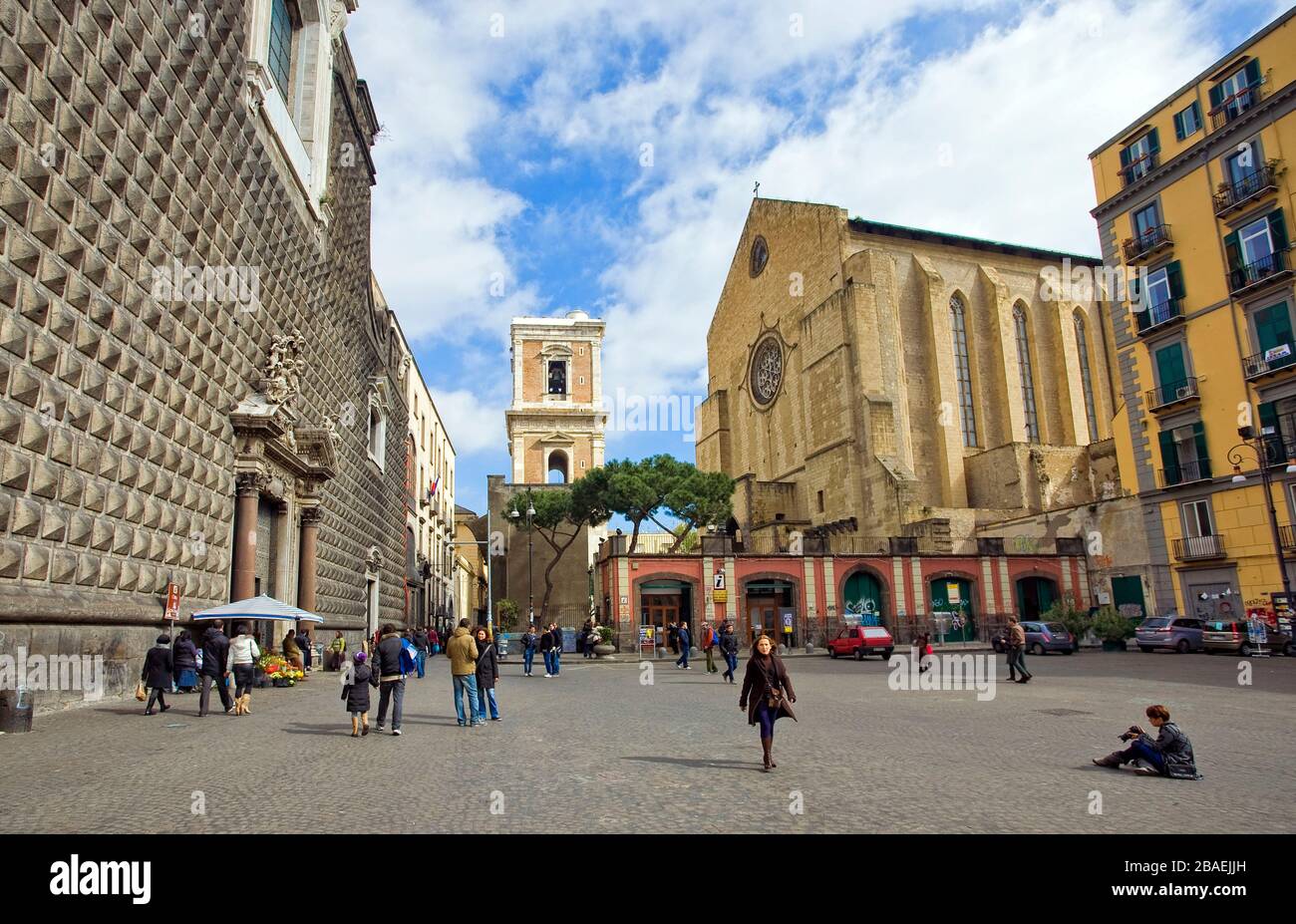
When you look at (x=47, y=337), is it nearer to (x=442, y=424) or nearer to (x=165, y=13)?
(x=165, y=13)

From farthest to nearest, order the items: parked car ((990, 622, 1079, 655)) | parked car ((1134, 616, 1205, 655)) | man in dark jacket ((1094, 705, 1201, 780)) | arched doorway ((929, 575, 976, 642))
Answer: arched doorway ((929, 575, 976, 642)), parked car ((990, 622, 1079, 655)), parked car ((1134, 616, 1205, 655)), man in dark jacket ((1094, 705, 1201, 780))

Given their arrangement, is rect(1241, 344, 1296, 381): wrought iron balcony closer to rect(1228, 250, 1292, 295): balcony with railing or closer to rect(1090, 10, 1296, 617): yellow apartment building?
rect(1090, 10, 1296, 617): yellow apartment building

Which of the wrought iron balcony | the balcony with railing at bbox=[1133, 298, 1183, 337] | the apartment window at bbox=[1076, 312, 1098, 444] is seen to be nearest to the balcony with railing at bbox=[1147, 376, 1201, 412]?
the wrought iron balcony

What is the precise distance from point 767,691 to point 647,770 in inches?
56.5

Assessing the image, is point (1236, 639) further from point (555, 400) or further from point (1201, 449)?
point (555, 400)

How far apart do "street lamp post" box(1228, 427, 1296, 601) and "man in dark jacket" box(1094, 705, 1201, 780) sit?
1953 cm

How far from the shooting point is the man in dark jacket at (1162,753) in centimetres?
754

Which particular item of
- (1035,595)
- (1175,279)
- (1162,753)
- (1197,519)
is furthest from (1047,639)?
(1162,753)

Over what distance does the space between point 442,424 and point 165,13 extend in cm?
4395

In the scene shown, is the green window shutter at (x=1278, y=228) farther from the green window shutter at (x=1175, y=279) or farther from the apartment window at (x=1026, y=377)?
the apartment window at (x=1026, y=377)

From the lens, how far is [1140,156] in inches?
1195

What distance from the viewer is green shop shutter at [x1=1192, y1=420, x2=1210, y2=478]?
1084 inches

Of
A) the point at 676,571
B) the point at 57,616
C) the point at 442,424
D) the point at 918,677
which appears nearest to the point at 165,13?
the point at 57,616
